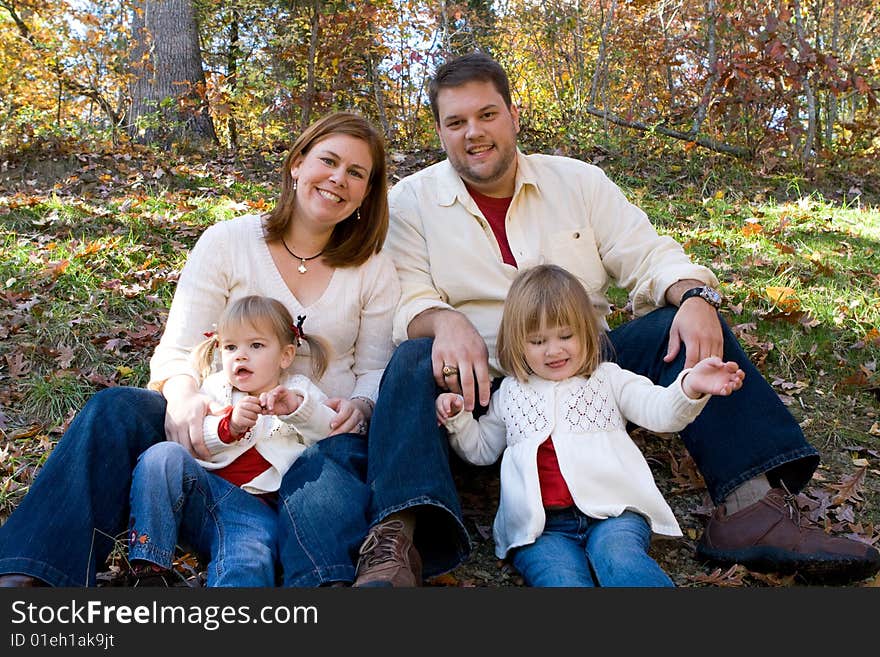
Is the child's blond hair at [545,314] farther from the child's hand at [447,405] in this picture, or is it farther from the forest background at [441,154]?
the forest background at [441,154]

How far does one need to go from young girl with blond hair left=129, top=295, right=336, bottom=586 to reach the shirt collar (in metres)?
0.91

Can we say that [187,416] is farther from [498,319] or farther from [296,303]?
[498,319]

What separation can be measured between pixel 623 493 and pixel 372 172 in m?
1.59

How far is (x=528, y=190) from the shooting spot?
11.9 feet

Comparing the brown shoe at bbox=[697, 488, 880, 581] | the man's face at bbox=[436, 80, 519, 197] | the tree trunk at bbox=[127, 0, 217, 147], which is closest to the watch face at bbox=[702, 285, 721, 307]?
the brown shoe at bbox=[697, 488, 880, 581]

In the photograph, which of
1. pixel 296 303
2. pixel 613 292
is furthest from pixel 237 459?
pixel 613 292

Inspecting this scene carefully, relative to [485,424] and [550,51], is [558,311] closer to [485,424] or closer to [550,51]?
[485,424]

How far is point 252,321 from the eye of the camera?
2930 millimetres

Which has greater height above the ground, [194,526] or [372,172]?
[372,172]

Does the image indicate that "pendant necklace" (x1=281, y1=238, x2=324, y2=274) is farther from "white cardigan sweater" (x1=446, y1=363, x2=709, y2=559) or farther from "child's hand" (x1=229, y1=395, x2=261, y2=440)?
"white cardigan sweater" (x1=446, y1=363, x2=709, y2=559)

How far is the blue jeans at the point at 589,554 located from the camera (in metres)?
2.47

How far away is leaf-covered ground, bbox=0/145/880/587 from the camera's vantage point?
340 centimetres

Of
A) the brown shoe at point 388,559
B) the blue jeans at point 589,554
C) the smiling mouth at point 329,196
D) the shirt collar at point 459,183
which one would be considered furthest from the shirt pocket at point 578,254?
the brown shoe at point 388,559

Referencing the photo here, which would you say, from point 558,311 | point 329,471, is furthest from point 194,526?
point 558,311
